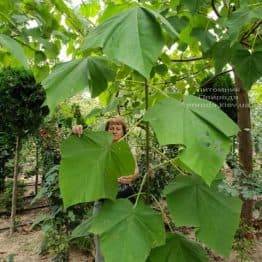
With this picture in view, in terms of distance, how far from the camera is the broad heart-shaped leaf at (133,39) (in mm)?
825

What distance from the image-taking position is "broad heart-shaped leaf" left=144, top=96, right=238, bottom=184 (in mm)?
913

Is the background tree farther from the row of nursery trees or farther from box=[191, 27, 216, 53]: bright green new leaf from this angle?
box=[191, 27, 216, 53]: bright green new leaf

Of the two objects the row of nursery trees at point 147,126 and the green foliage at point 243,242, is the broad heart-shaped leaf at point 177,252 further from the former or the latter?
the green foliage at point 243,242

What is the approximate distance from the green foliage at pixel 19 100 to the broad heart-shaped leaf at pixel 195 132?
4.07m

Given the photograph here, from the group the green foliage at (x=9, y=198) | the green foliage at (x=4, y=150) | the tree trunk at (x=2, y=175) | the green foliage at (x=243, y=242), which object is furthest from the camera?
the tree trunk at (x=2, y=175)

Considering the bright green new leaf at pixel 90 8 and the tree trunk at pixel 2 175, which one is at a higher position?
the bright green new leaf at pixel 90 8

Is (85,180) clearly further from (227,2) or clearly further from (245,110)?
(245,110)

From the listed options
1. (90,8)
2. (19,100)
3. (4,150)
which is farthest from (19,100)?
(90,8)

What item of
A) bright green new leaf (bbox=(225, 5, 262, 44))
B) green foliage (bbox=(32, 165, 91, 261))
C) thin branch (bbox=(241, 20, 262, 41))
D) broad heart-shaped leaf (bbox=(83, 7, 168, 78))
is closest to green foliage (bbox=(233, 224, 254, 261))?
green foliage (bbox=(32, 165, 91, 261))

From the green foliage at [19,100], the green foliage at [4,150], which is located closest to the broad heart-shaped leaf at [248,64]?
the green foliage at [19,100]

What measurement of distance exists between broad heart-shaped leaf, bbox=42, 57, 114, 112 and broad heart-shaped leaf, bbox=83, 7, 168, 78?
144 mm

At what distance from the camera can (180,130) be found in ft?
3.06

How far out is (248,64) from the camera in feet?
4.54

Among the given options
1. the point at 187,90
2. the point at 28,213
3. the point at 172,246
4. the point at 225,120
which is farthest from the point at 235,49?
the point at 28,213
